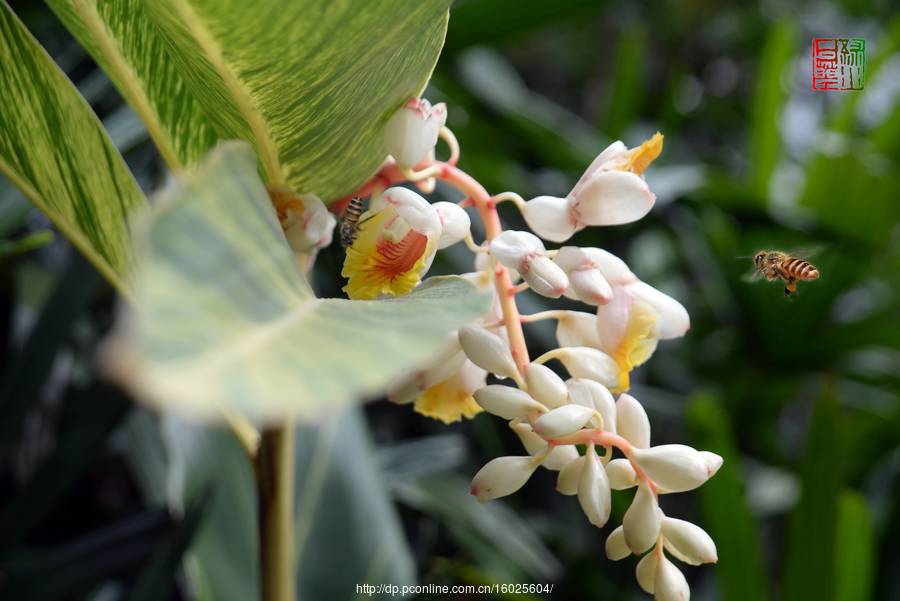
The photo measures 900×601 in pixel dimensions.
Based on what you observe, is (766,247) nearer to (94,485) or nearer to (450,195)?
(450,195)

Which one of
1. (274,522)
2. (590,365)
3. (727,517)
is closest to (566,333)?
(590,365)

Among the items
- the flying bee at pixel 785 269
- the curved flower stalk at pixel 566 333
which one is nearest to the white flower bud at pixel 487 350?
the curved flower stalk at pixel 566 333

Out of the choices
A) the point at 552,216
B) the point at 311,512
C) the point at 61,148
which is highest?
the point at 61,148

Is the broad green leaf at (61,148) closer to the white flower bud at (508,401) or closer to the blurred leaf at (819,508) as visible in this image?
the white flower bud at (508,401)

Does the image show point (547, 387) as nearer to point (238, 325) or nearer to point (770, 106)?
point (238, 325)

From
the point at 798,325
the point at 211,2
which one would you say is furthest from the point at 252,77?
the point at 798,325
